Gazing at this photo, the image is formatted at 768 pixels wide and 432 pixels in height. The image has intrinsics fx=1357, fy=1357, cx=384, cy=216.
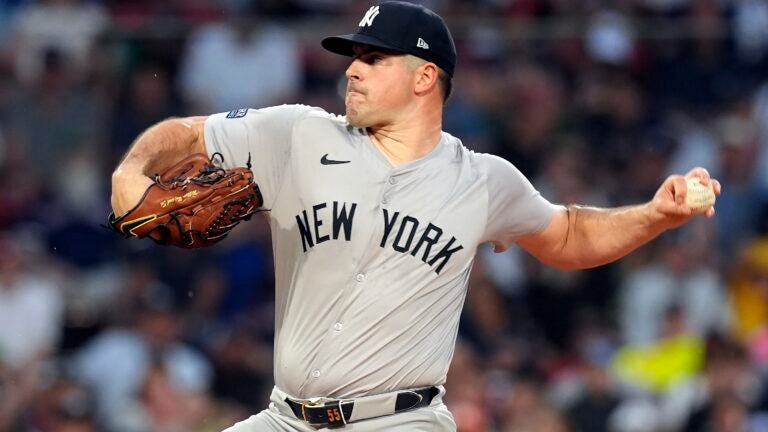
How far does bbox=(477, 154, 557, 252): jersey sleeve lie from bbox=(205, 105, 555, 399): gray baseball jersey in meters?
0.05

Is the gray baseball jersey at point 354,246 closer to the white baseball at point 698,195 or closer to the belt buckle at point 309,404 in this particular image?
the belt buckle at point 309,404

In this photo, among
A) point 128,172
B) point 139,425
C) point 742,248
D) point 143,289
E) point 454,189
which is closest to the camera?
point 128,172

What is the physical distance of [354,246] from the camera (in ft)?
14.8

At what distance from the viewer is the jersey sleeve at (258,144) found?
4613mm

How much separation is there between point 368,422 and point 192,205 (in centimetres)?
93

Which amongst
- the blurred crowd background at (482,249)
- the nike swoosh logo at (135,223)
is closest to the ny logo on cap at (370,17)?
the nike swoosh logo at (135,223)

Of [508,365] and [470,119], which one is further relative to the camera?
[470,119]

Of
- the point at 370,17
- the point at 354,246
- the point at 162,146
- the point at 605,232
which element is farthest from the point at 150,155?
the point at 605,232

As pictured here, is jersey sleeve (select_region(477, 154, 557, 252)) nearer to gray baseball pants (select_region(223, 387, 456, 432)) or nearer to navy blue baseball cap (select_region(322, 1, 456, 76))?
navy blue baseball cap (select_region(322, 1, 456, 76))

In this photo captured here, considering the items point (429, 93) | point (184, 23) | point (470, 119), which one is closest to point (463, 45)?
point (470, 119)

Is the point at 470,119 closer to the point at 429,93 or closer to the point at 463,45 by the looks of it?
the point at 463,45

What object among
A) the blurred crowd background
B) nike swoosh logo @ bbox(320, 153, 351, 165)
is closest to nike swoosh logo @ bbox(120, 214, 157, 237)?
nike swoosh logo @ bbox(320, 153, 351, 165)

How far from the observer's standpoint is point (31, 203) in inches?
379

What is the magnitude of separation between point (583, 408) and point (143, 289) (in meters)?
3.03
